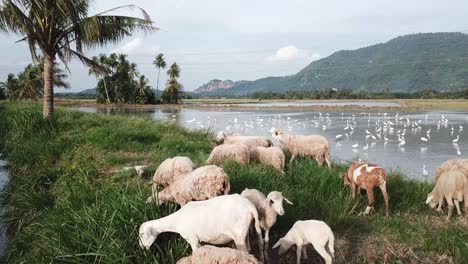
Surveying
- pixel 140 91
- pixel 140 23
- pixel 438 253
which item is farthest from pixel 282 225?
pixel 140 91

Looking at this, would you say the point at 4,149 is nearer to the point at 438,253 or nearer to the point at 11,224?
the point at 11,224

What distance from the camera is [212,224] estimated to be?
13.7 ft

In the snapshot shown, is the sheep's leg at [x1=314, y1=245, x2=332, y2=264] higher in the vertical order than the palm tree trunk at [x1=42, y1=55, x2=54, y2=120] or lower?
lower

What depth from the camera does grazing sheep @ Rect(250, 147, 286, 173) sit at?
8.30 meters

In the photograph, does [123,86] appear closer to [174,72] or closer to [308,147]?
[174,72]

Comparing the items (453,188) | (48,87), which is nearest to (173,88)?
(48,87)

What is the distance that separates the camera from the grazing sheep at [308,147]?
11133 mm

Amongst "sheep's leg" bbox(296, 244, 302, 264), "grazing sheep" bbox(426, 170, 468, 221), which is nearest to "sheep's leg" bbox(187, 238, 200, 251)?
"sheep's leg" bbox(296, 244, 302, 264)

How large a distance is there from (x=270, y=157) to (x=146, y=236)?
14.9ft

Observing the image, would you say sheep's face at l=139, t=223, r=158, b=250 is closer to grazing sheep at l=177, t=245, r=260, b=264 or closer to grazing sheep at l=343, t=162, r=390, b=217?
grazing sheep at l=177, t=245, r=260, b=264

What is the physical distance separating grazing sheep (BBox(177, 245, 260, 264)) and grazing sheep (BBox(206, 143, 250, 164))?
4395 mm

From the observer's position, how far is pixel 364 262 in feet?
15.4

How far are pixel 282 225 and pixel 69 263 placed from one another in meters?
2.55

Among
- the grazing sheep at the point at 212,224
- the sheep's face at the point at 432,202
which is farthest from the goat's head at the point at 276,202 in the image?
the sheep's face at the point at 432,202
